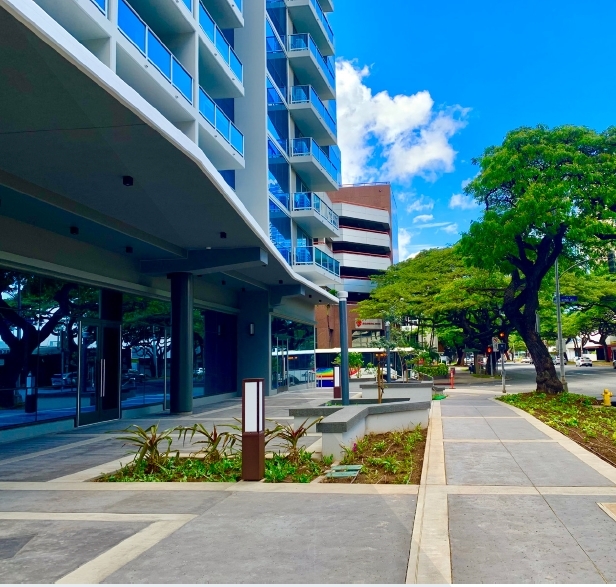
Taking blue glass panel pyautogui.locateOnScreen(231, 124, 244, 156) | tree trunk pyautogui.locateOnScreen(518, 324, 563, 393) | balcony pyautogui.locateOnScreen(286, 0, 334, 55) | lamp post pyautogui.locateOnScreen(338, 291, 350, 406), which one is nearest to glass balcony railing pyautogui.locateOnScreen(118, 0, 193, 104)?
blue glass panel pyautogui.locateOnScreen(231, 124, 244, 156)

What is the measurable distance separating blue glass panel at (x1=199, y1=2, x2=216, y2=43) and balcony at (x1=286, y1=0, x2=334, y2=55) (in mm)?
14484

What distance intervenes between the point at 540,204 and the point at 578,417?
7302mm

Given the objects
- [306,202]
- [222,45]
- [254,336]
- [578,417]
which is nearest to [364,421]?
[578,417]

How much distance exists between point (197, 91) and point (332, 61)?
2401 cm

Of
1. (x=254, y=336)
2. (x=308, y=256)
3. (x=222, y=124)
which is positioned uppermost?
(x=222, y=124)

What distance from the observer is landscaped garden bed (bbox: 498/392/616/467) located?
1162 centimetres

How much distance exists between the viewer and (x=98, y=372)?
17031 mm

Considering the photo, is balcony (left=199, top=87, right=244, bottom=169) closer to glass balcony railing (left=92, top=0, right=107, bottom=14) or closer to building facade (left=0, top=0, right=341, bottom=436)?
building facade (left=0, top=0, right=341, bottom=436)

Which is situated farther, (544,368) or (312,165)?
(312,165)

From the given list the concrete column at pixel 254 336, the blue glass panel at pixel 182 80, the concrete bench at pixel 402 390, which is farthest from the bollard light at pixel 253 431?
→ the concrete column at pixel 254 336

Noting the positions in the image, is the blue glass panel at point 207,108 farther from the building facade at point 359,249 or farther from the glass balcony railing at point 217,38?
the building facade at point 359,249

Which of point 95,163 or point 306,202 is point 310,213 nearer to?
point 306,202

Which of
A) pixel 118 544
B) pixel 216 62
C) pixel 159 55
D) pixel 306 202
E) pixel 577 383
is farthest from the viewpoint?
pixel 577 383

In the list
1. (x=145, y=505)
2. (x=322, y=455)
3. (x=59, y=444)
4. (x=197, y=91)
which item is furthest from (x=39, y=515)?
(x=197, y=91)
